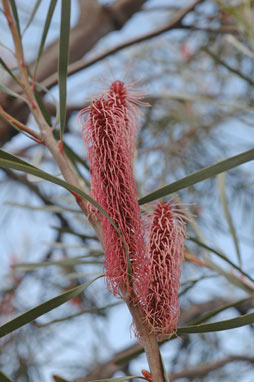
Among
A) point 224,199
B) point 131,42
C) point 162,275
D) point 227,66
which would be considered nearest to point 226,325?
point 162,275

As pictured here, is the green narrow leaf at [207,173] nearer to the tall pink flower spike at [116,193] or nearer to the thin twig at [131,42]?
the tall pink flower spike at [116,193]

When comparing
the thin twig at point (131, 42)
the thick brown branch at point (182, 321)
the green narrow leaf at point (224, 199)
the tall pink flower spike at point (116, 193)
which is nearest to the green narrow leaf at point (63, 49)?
the tall pink flower spike at point (116, 193)

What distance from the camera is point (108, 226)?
282mm

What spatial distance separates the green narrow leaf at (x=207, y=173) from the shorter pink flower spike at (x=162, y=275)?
2 centimetres

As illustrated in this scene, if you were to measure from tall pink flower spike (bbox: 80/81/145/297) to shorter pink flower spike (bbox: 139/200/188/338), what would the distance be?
0.01 meters

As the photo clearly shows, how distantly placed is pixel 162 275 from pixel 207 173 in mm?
68

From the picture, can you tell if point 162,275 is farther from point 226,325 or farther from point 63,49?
point 63,49

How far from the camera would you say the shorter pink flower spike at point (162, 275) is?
28 centimetres

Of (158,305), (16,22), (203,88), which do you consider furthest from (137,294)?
(203,88)

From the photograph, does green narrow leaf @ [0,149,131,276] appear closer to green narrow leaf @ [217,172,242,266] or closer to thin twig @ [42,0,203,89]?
green narrow leaf @ [217,172,242,266]

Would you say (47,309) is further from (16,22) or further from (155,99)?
(155,99)

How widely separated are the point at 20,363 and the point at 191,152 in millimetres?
589

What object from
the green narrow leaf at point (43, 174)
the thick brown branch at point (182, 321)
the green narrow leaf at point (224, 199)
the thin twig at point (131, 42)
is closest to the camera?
the green narrow leaf at point (43, 174)

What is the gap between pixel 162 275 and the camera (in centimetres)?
29
